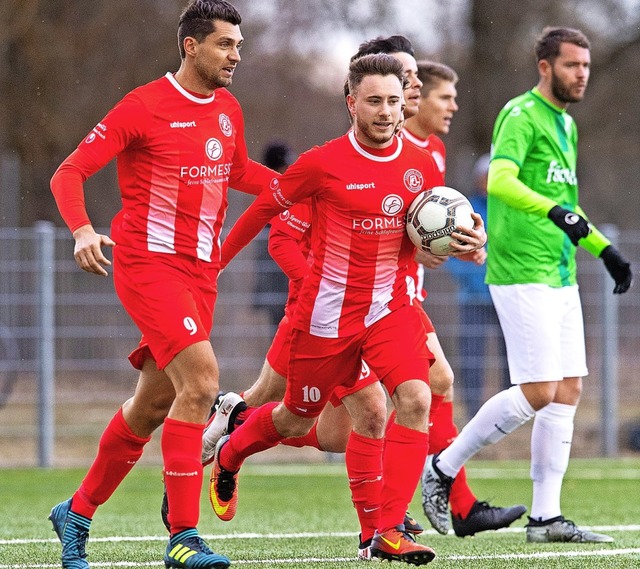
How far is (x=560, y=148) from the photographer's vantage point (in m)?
7.05

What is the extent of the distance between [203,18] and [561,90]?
7.58ft

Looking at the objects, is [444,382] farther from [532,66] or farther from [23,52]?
[532,66]

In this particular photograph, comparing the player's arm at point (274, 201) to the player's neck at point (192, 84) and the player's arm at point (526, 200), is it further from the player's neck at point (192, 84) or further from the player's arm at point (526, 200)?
the player's arm at point (526, 200)

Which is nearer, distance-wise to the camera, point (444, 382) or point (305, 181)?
point (305, 181)

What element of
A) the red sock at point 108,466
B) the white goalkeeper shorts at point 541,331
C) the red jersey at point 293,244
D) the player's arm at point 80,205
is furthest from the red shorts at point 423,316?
the player's arm at point 80,205

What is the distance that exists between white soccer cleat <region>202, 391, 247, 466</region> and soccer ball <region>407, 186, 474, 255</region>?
1697mm

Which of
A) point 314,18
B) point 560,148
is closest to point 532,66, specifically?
point 314,18

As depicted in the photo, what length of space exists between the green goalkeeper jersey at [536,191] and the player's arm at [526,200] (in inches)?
3.8

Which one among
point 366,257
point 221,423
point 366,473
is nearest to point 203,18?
point 366,257

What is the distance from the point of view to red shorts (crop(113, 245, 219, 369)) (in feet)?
17.2

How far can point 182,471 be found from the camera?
521cm

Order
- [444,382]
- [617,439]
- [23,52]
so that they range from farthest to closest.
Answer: [23,52], [617,439], [444,382]

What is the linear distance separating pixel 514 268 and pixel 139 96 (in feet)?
7.83

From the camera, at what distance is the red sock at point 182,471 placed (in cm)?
514
